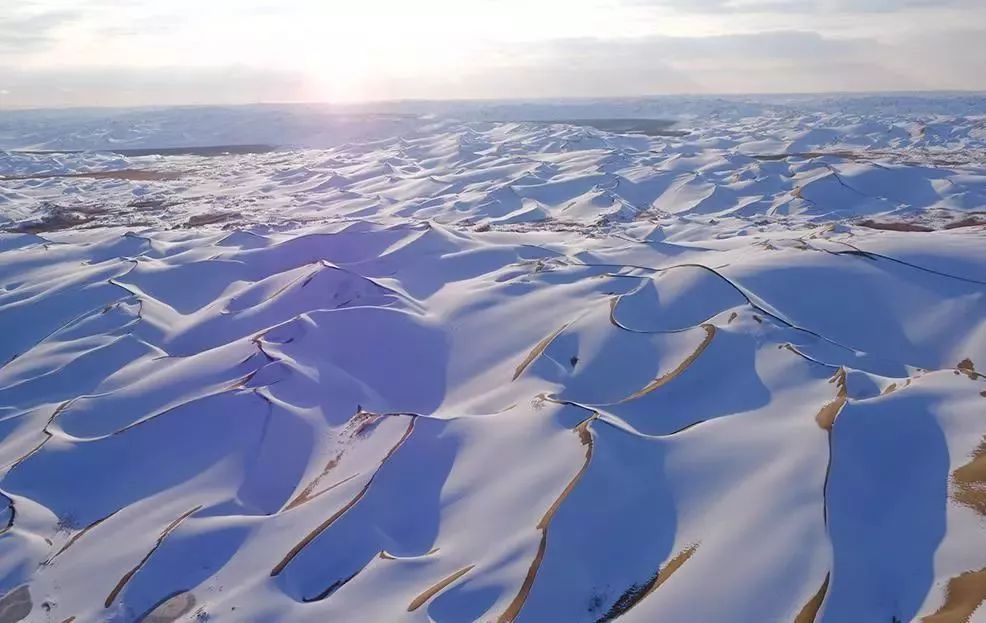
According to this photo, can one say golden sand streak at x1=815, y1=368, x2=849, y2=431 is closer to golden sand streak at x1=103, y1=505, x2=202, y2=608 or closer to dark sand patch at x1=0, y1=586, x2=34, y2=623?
golden sand streak at x1=103, y1=505, x2=202, y2=608

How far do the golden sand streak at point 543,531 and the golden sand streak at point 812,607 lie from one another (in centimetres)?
111

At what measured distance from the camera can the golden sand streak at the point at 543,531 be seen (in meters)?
3.02

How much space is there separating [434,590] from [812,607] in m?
1.61

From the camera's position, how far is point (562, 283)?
6750 mm

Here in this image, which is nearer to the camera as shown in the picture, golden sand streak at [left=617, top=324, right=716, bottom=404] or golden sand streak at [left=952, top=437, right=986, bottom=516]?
golden sand streak at [left=952, top=437, right=986, bottom=516]

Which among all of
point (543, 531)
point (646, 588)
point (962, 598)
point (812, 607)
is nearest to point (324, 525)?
point (543, 531)

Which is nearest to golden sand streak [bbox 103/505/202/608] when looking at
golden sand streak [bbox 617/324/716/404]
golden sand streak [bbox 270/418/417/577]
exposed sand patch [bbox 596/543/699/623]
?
golden sand streak [bbox 270/418/417/577]

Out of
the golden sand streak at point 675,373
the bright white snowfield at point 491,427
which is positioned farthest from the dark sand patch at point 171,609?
the golden sand streak at point 675,373

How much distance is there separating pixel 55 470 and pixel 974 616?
16.2 feet

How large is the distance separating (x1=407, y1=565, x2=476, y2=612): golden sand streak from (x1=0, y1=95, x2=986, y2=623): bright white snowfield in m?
0.02

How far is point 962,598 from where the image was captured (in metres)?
2.66

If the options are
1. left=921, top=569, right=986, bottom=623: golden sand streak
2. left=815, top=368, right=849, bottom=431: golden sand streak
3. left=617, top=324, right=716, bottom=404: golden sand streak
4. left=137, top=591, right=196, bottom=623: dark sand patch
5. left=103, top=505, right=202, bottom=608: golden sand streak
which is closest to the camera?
left=921, top=569, right=986, bottom=623: golden sand streak

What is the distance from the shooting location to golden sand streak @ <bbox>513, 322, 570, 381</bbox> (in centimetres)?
523

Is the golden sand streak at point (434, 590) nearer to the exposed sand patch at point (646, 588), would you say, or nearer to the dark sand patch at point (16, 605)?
the exposed sand patch at point (646, 588)
